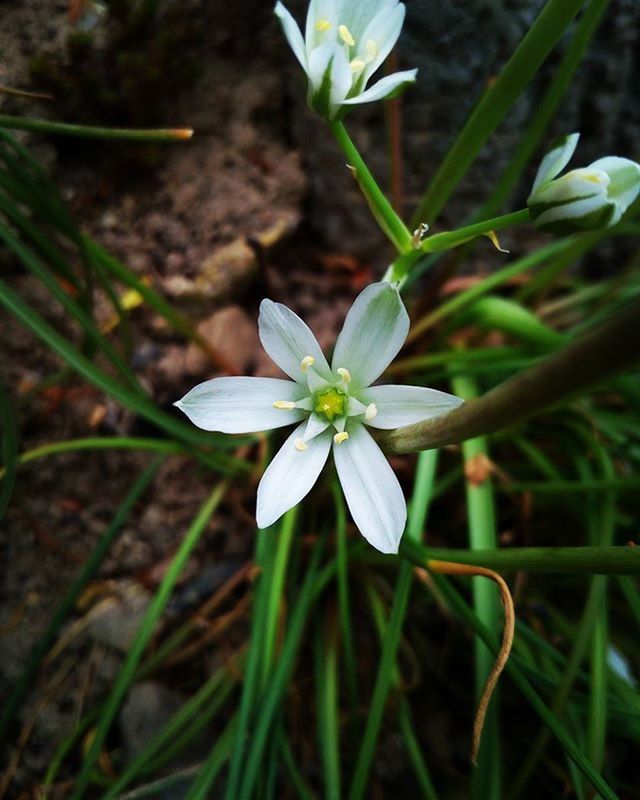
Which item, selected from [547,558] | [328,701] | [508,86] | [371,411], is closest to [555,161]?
[508,86]

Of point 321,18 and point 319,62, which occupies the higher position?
point 321,18

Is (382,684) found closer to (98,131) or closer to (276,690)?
(276,690)

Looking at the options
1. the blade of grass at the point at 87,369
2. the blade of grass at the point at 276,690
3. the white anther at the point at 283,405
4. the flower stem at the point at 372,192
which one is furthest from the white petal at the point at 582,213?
the blade of grass at the point at 276,690

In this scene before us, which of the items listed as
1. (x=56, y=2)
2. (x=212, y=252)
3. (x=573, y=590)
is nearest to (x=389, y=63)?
(x=212, y=252)

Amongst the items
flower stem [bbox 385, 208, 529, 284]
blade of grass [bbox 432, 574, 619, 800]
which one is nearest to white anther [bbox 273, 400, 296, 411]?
flower stem [bbox 385, 208, 529, 284]

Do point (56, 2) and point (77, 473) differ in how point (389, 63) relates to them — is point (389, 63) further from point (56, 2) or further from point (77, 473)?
point (77, 473)

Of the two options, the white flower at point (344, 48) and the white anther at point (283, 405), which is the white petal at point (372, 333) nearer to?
the white anther at point (283, 405)

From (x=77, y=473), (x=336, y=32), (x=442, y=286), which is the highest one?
(x=442, y=286)
